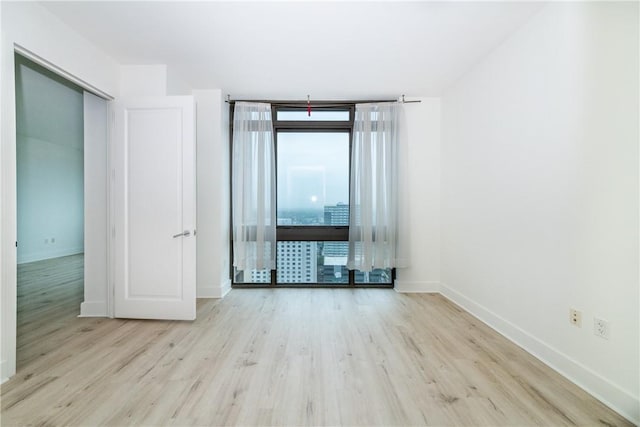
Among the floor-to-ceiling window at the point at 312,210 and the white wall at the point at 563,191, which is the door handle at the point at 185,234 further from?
the white wall at the point at 563,191

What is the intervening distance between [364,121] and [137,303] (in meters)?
3.30

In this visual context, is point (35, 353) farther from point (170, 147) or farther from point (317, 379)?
point (317, 379)

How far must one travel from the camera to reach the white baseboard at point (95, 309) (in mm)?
2895

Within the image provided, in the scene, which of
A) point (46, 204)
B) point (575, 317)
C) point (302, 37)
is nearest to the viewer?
point (575, 317)

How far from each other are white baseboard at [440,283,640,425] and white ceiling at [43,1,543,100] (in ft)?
8.04

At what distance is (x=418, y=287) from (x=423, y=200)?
1.16m

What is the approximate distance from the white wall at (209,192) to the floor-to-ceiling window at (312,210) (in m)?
0.43

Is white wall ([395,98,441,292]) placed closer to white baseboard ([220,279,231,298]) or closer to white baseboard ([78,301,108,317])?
white baseboard ([220,279,231,298])

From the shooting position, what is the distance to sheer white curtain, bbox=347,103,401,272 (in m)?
3.67

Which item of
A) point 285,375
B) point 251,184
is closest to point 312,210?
point 251,184

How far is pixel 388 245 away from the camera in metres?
3.70

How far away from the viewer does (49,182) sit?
6.45 meters

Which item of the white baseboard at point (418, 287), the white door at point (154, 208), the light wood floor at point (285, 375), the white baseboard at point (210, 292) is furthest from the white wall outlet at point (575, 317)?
the white baseboard at point (210, 292)

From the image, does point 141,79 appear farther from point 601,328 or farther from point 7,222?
point 601,328
